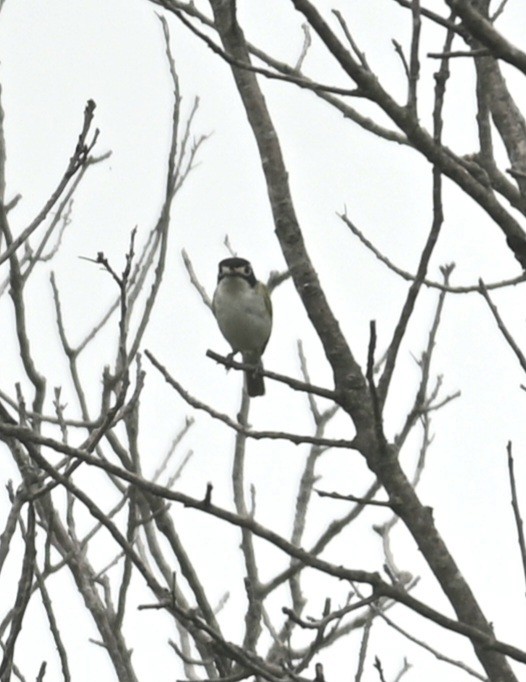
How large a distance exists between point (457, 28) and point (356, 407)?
3.45 ft

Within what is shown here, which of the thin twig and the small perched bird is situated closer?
the thin twig

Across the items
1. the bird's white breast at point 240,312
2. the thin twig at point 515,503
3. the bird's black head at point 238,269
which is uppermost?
the bird's black head at point 238,269

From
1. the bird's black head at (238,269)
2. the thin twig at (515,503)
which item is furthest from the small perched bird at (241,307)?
the thin twig at (515,503)

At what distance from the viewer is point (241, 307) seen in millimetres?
9484

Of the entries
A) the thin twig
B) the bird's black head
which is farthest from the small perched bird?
the thin twig

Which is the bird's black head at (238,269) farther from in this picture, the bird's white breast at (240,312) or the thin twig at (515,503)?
the thin twig at (515,503)

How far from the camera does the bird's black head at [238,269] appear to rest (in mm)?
9539

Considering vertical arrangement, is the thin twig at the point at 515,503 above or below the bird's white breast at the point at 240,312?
below

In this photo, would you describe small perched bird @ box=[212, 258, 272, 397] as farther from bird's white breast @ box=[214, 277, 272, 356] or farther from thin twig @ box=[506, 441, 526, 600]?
thin twig @ box=[506, 441, 526, 600]

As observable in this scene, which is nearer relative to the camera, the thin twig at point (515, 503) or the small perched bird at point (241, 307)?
the thin twig at point (515, 503)


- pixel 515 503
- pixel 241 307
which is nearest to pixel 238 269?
pixel 241 307

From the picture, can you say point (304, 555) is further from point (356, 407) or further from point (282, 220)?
point (282, 220)

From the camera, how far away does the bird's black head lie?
9.54m

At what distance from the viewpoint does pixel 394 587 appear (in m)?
2.75
